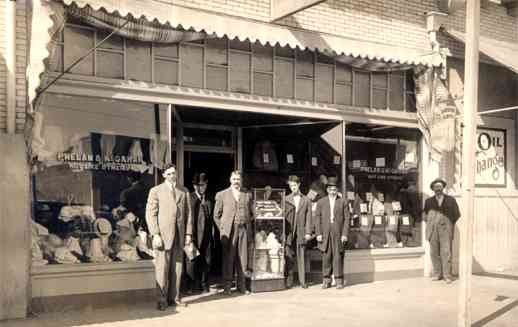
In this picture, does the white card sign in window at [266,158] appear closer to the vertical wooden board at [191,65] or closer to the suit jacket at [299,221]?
the suit jacket at [299,221]

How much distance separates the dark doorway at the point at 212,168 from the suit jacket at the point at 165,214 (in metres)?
2.59

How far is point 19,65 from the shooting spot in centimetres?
752

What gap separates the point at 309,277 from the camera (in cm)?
1040

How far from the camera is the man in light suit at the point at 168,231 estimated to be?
8062mm

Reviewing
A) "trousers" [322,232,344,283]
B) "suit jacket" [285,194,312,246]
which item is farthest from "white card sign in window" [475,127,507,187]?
"suit jacket" [285,194,312,246]

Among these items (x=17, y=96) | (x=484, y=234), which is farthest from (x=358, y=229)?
(x=17, y=96)

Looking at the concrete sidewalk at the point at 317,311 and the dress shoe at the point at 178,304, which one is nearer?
the concrete sidewalk at the point at 317,311

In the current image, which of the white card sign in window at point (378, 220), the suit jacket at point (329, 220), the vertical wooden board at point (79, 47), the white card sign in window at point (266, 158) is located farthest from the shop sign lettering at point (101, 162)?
the white card sign in window at point (378, 220)

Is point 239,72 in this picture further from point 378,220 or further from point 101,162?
point 378,220

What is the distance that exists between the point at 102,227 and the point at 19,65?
2.43m

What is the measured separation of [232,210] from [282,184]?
262 cm

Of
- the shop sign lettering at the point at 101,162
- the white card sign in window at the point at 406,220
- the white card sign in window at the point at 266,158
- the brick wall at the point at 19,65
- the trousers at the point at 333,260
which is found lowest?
the trousers at the point at 333,260

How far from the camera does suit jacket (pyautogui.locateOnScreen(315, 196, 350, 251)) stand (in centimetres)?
998

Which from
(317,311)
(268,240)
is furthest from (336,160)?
(317,311)
